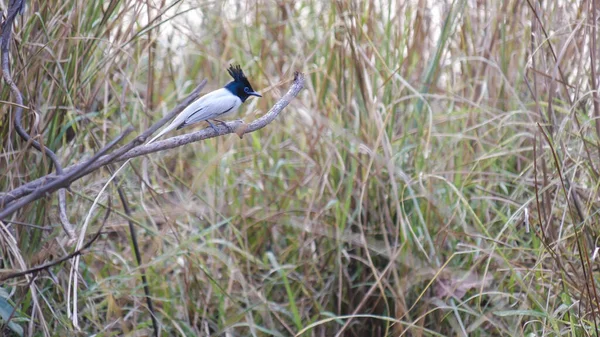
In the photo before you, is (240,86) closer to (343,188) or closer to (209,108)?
(209,108)

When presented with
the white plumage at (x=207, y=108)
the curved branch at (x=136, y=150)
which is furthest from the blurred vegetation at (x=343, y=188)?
the curved branch at (x=136, y=150)

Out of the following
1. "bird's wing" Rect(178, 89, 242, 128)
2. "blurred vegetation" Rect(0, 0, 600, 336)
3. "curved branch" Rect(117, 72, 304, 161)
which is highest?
Result: "curved branch" Rect(117, 72, 304, 161)

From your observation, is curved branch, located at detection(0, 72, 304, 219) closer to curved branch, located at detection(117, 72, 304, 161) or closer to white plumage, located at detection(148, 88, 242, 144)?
curved branch, located at detection(117, 72, 304, 161)

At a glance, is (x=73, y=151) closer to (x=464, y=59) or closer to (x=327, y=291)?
(x=327, y=291)

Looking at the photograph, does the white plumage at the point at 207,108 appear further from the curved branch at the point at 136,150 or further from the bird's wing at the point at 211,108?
the curved branch at the point at 136,150

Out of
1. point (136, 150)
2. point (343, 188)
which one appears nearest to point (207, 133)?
point (136, 150)

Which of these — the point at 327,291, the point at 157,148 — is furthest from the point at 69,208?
the point at 157,148

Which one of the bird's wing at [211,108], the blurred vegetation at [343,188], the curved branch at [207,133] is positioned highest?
the curved branch at [207,133]

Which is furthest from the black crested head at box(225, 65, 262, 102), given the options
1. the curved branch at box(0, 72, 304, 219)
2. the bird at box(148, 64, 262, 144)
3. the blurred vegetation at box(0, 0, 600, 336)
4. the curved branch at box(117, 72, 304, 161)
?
the curved branch at box(0, 72, 304, 219)

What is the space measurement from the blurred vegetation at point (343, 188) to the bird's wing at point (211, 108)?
229 millimetres

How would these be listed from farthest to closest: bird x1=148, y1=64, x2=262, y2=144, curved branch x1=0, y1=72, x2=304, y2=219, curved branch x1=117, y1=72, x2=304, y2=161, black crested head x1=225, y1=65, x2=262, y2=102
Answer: black crested head x1=225, y1=65, x2=262, y2=102, bird x1=148, y1=64, x2=262, y2=144, curved branch x1=117, y1=72, x2=304, y2=161, curved branch x1=0, y1=72, x2=304, y2=219

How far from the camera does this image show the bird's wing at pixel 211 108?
5.91ft

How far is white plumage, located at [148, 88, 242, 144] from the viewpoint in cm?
180

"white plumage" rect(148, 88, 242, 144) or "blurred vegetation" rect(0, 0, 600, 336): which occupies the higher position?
"white plumage" rect(148, 88, 242, 144)
